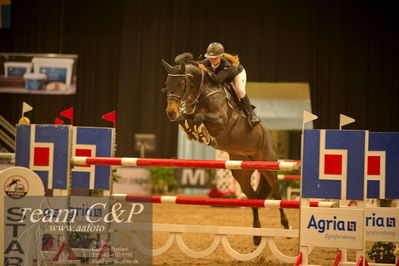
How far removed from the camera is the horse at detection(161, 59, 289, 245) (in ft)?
13.6

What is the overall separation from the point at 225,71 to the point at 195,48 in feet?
20.5

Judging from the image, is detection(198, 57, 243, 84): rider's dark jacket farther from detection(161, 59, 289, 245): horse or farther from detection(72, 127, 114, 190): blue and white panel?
detection(72, 127, 114, 190): blue and white panel

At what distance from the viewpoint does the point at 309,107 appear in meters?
Result: 11.0

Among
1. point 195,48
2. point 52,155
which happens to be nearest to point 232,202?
point 52,155

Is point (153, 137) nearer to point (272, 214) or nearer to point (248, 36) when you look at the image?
point (248, 36)

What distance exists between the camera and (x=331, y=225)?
117 inches

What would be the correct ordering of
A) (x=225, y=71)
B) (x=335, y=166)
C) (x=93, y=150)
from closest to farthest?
(x=335, y=166) → (x=93, y=150) → (x=225, y=71)

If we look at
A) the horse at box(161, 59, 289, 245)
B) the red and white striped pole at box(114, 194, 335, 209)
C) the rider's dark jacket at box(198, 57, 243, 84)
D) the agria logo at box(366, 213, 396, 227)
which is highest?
the rider's dark jacket at box(198, 57, 243, 84)

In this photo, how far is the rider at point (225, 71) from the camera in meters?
4.36

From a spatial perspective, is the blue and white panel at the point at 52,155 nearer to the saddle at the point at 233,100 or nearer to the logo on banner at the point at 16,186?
the logo on banner at the point at 16,186

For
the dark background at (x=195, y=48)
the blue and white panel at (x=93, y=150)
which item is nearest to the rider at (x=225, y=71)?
the blue and white panel at (x=93, y=150)

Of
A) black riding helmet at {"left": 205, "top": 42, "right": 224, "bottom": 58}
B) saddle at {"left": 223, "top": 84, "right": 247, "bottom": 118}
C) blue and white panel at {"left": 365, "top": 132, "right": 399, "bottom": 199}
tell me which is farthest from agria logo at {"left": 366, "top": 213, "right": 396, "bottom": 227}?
black riding helmet at {"left": 205, "top": 42, "right": 224, "bottom": 58}

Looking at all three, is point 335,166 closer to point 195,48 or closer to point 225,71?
point 225,71

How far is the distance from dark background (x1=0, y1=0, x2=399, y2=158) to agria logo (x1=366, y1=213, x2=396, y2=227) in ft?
21.9
